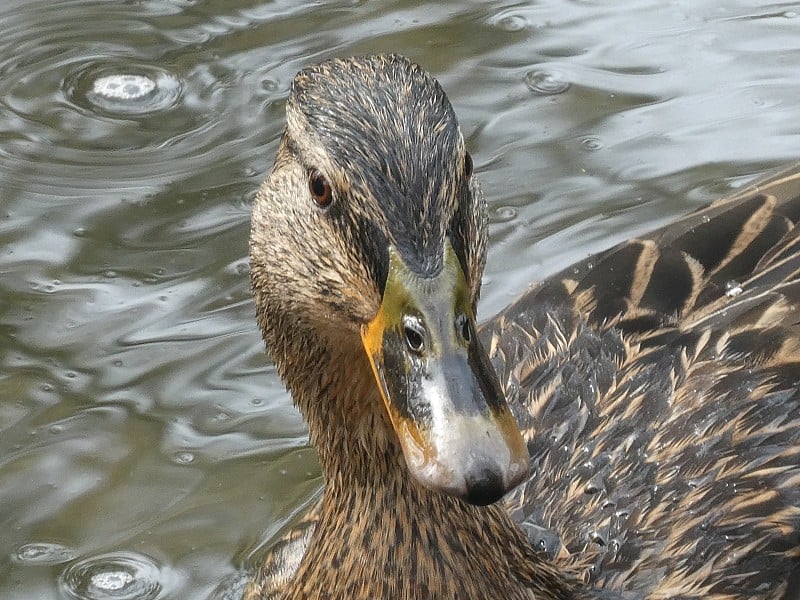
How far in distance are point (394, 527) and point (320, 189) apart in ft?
3.56

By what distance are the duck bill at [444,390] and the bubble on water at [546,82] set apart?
13.9 ft

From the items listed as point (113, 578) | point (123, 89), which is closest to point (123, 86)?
point (123, 89)

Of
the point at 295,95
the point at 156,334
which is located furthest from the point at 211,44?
the point at 295,95

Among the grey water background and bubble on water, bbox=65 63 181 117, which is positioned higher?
bubble on water, bbox=65 63 181 117

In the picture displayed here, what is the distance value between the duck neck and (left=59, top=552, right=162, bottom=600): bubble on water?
1232 mm

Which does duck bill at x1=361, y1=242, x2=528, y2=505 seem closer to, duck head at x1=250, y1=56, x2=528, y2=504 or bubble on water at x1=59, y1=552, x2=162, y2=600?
duck head at x1=250, y1=56, x2=528, y2=504

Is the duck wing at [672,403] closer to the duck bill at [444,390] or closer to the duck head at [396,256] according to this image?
the duck head at [396,256]

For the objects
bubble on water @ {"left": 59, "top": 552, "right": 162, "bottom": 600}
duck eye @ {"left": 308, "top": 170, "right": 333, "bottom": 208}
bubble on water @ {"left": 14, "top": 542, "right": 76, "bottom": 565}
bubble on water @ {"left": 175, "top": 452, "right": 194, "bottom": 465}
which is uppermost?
duck eye @ {"left": 308, "top": 170, "right": 333, "bottom": 208}

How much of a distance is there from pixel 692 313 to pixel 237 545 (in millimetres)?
1905

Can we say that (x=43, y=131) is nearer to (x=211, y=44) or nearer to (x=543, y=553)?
(x=211, y=44)

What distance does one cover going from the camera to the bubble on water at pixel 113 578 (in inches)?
226

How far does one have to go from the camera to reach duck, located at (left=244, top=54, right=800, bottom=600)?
388 centimetres

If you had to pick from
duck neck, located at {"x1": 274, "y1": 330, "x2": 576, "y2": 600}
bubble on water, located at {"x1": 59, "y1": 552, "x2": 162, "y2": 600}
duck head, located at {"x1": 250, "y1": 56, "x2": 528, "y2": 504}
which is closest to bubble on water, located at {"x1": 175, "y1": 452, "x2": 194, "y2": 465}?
bubble on water, located at {"x1": 59, "y1": 552, "x2": 162, "y2": 600}

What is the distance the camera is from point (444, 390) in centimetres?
375
